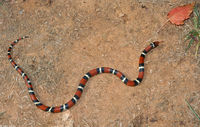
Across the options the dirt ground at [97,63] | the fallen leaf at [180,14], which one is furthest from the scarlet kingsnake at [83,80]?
the fallen leaf at [180,14]

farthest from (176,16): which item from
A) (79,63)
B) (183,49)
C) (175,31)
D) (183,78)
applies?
(79,63)

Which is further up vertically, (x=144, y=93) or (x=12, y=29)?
(x=12, y=29)

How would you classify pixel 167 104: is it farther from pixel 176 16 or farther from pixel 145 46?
pixel 176 16

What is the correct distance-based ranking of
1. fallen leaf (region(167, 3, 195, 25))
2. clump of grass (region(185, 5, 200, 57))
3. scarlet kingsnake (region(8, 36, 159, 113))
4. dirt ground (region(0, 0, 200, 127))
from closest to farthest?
dirt ground (region(0, 0, 200, 127))
scarlet kingsnake (region(8, 36, 159, 113))
clump of grass (region(185, 5, 200, 57))
fallen leaf (region(167, 3, 195, 25))

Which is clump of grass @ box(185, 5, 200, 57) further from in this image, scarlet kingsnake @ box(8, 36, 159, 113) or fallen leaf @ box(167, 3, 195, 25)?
scarlet kingsnake @ box(8, 36, 159, 113)

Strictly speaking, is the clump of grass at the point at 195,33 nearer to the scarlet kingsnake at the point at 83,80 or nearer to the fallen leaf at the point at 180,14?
the fallen leaf at the point at 180,14

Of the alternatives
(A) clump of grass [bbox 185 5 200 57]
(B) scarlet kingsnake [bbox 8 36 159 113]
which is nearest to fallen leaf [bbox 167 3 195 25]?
(A) clump of grass [bbox 185 5 200 57]

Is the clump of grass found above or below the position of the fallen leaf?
below
